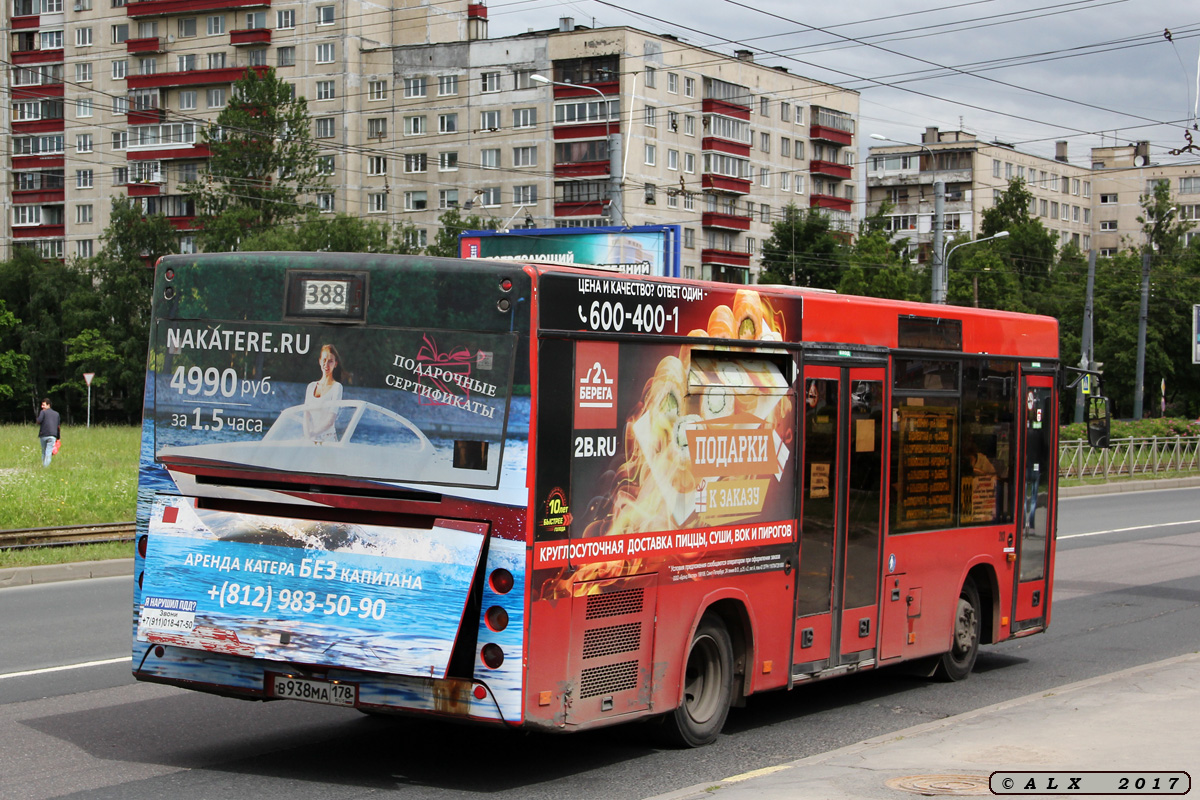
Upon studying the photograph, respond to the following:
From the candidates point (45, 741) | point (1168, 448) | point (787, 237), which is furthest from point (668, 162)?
point (45, 741)

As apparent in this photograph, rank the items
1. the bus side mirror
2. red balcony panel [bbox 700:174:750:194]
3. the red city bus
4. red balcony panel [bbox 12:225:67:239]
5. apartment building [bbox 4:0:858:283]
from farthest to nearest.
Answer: red balcony panel [bbox 12:225:67:239] → red balcony panel [bbox 700:174:750:194] → apartment building [bbox 4:0:858:283] → the bus side mirror → the red city bus

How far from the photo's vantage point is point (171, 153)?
287 ft

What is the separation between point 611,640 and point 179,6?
88.0 metres

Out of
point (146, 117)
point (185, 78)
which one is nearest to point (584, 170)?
point (185, 78)

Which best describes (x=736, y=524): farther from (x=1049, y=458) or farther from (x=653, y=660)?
(x=1049, y=458)

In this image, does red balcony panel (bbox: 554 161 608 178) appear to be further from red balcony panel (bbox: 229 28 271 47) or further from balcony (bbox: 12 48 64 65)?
balcony (bbox: 12 48 64 65)

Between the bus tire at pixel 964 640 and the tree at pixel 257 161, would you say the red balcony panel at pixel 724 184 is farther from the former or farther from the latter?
the bus tire at pixel 964 640

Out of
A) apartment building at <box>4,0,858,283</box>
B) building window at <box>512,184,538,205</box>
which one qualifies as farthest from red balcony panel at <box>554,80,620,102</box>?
building window at <box>512,184,538,205</box>

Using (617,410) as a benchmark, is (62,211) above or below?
above

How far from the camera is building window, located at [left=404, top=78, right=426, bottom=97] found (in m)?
82.9

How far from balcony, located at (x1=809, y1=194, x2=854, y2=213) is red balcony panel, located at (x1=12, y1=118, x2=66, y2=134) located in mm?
50256

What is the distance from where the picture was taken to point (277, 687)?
24.6ft

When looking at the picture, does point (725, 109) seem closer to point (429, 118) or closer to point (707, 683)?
point (429, 118)

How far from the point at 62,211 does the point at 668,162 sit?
142 feet
